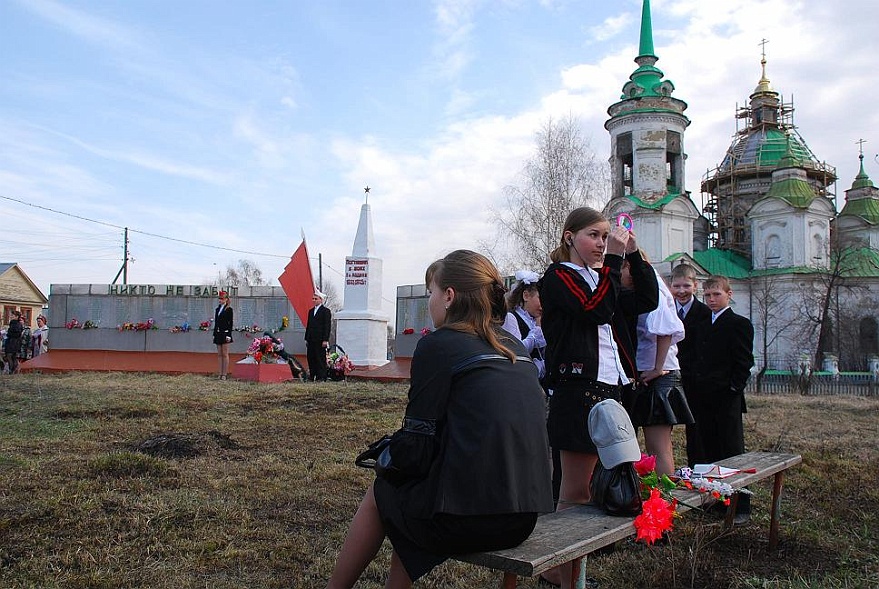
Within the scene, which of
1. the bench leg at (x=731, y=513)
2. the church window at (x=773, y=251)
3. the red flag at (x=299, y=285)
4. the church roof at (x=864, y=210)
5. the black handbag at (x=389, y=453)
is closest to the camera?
the black handbag at (x=389, y=453)

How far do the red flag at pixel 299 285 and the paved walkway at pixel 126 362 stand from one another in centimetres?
138

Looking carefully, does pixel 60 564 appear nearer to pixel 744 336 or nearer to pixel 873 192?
pixel 744 336

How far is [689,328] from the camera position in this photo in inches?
211

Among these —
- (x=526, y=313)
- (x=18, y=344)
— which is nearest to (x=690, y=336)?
(x=526, y=313)

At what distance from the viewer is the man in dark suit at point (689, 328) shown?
5.19 meters

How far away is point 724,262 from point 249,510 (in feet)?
146

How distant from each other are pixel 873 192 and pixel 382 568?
181 feet

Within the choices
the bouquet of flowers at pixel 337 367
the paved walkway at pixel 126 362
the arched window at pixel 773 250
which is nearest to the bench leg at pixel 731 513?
the bouquet of flowers at pixel 337 367

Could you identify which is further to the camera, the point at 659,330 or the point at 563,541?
the point at 659,330

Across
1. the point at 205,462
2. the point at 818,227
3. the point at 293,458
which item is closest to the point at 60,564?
the point at 205,462

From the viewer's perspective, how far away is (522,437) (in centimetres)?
249

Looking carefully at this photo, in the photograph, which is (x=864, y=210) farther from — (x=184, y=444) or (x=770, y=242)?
(x=184, y=444)

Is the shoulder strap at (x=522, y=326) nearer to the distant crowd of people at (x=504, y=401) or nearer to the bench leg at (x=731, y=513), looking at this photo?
the distant crowd of people at (x=504, y=401)

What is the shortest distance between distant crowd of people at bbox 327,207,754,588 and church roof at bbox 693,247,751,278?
42.4 meters
